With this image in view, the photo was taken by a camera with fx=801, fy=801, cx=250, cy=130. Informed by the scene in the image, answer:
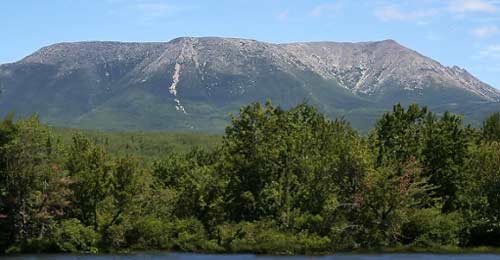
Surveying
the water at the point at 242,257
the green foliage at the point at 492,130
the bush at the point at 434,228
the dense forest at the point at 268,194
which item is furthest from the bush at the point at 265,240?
the green foliage at the point at 492,130

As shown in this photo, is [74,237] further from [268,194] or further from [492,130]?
[492,130]

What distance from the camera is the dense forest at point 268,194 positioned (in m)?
76.6

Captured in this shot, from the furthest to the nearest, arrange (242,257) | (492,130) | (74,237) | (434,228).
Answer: (492,130)
(74,237)
(434,228)
(242,257)

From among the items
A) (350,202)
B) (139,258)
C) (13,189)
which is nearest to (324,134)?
(350,202)

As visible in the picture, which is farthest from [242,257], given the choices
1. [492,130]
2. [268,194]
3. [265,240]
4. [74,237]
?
[492,130]

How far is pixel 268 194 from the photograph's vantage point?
267ft

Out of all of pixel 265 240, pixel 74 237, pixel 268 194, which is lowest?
pixel 74 237

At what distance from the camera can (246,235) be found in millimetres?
78562

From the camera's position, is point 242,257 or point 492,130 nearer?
point 242,257

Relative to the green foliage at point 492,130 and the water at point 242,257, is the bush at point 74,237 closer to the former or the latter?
the water at point 242,257

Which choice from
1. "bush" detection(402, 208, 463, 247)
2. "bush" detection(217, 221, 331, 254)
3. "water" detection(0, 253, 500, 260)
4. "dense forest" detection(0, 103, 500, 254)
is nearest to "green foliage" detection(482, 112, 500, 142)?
"dense forest" detection(0, 103, 500, 254)

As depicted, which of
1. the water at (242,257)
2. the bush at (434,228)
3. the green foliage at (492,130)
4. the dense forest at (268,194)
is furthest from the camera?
the green foliage at (492,130)

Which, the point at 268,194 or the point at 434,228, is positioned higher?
the point at 268,194

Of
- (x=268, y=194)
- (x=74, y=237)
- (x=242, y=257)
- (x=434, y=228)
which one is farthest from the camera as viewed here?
(x=268, y=194)
